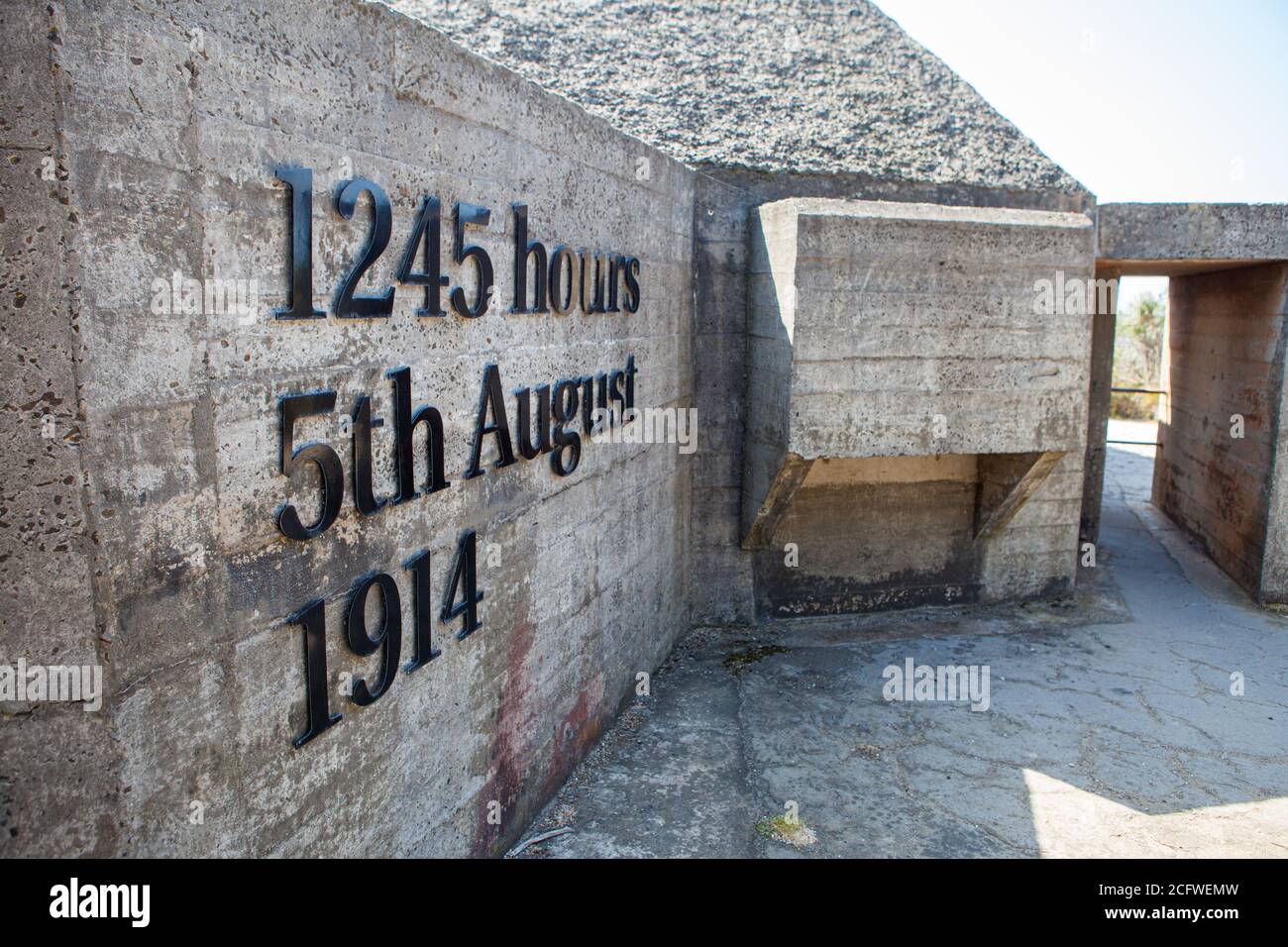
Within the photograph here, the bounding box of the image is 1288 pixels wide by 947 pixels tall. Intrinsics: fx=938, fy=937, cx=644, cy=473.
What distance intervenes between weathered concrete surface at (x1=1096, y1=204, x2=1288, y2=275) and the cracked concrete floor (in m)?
2.78

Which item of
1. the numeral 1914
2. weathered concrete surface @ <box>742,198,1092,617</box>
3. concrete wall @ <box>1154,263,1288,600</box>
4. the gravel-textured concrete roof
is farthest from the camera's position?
concrete wall @ <box>1154,263,1288,600</box>

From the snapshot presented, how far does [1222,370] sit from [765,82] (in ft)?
15.7

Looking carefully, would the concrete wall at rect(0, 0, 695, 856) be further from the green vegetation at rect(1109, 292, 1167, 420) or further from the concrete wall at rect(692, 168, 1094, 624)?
the green vegetation at rect(1109, 292, 1167, 420)

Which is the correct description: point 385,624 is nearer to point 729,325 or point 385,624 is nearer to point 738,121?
point 729,325

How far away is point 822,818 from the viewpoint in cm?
439

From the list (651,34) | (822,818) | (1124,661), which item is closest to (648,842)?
(822,818)

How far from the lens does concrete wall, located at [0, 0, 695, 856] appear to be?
72.9 inches

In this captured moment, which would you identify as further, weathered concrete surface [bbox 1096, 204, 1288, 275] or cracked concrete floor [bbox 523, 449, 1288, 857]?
weathered concrete surface [bbox 1096, 204, 1288, 275]

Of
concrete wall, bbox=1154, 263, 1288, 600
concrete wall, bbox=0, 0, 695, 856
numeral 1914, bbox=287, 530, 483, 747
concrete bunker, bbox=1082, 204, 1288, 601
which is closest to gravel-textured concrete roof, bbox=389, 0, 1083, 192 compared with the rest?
concrete bunker, bbox=1082, 204, 1288, 601

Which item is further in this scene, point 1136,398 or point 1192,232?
point 1136,398

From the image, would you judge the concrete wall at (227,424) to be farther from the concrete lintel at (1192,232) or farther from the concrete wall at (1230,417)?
the concrete wall at (1230,417)

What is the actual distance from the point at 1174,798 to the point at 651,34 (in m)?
6.50

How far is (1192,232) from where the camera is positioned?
287 inches

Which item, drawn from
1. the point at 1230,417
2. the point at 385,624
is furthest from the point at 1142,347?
the point at 385,624
